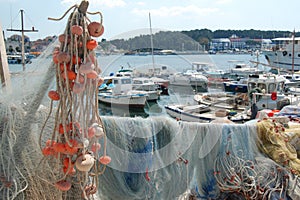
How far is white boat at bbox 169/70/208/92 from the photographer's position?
25.1 m

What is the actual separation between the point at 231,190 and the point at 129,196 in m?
1.13

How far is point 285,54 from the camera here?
42.6 metres

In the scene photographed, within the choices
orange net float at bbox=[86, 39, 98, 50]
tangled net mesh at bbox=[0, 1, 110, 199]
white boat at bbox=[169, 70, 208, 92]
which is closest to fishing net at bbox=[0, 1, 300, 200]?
tangled net mesh at bbox=[0, 1, 110, 199]

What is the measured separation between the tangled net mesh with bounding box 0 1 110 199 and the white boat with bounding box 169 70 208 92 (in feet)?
73.0

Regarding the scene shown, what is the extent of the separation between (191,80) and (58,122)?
80.5 feet

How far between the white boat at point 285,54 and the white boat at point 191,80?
60.0ft

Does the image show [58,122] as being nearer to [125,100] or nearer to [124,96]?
[125,100]

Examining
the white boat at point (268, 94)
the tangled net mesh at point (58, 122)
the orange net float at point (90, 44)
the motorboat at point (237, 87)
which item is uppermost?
the orange net float at point (90, 44)

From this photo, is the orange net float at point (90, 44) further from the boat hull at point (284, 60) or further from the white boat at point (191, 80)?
the boat hull at point (284, 60)

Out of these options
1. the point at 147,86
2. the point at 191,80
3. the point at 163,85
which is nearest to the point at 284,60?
the point at 191,80

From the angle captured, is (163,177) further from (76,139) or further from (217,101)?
(217,101)

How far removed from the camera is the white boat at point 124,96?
21.1 metres

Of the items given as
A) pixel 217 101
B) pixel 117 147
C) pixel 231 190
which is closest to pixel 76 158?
pixel 117 147

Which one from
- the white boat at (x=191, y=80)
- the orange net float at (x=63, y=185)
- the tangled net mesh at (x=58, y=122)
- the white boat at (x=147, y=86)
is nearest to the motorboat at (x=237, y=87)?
the white boat at (x=191, y=80)
